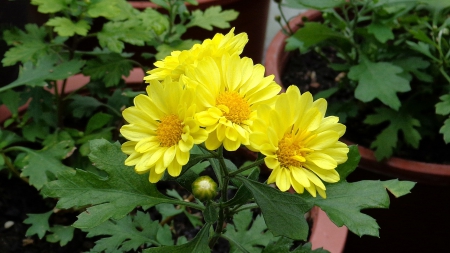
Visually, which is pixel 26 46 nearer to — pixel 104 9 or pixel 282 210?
pixel 104 9

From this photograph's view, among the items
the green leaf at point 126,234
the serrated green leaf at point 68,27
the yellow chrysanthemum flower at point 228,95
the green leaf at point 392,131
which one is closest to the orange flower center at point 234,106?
the yellow chrysanthemum flower at point 228,95

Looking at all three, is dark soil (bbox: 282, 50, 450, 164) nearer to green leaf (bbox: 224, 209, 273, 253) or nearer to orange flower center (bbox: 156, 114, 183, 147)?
green leaf (bbox: 224, 209, 273, 253)

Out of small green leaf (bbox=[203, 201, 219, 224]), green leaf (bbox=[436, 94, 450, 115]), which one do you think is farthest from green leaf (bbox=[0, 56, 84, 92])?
green leaf (bbox=[436, 94, 450, 115])

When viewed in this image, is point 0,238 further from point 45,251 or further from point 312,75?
point 312,75

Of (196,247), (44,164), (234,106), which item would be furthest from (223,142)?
(44,164)

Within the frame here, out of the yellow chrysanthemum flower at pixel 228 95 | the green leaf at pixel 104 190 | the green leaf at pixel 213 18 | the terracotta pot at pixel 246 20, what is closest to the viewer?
the yellow chrysanthemum flower at pixel 228 95

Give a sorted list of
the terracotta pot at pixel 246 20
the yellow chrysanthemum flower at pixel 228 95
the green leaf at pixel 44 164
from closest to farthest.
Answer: the yellow chrysanthemum flower at pixel 228 95 < the green leaf at pixel 44 164 < the terracotta pot at pixel 246 20

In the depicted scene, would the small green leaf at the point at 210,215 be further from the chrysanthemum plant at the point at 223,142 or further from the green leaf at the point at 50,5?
the green leaf at the point at 50,5
